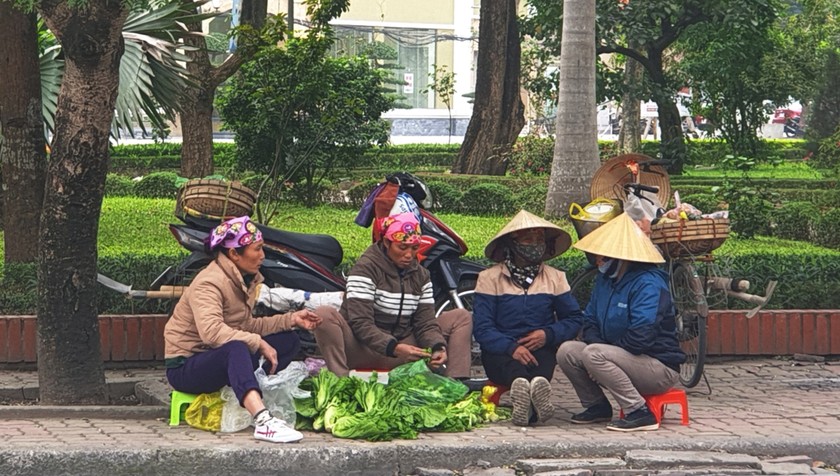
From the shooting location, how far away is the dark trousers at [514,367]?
7.60 metres

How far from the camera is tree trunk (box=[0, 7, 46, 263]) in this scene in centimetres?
988

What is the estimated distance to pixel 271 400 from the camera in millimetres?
7156

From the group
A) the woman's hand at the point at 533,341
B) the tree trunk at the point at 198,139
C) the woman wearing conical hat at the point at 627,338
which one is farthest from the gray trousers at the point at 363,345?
the tree trunk at the point at 198,139

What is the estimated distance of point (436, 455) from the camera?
6715 millimetres

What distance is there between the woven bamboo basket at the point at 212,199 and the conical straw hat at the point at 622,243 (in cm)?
243

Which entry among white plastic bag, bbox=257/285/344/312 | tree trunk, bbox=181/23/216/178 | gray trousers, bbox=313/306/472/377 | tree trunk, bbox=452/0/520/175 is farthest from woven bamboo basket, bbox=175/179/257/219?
tree trunk, bbox=452/0/520/175

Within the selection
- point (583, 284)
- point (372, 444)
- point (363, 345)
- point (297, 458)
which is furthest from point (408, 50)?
point (297, 458)

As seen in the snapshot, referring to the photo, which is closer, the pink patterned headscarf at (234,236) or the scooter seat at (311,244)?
the pink patterned headscarf at (234,236)

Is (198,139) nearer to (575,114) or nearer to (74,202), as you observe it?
(575,114)

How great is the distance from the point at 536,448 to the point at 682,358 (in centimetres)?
116

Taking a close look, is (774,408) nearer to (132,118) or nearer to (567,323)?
(567,323)

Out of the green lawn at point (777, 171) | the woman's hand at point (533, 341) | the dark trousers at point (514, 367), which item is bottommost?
the dark trousers at point (514, 367)

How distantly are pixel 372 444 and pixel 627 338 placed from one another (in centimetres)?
165

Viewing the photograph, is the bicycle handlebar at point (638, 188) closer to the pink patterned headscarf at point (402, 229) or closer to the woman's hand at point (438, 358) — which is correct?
the pink patterned headscarf at point (402, 229)
